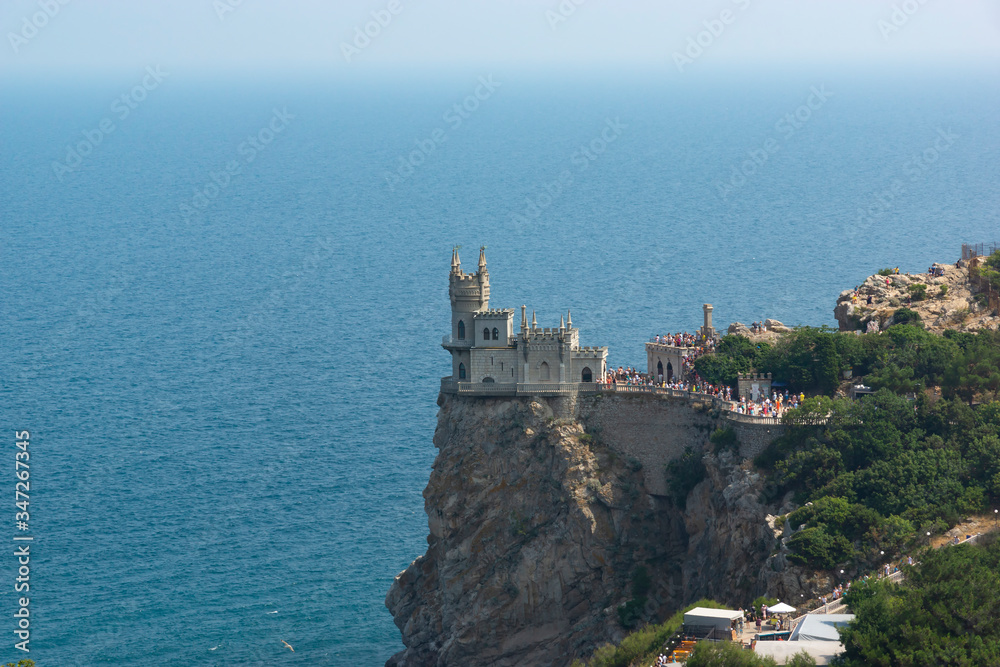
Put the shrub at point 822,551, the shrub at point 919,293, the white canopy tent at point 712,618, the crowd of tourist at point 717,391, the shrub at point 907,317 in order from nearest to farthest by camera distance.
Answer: the white canopy tent at point 712,618, the shrub at point 822,551, the crowd of tourist at point 717,391, the shrub at point 907,317, the shrub at point 919,293

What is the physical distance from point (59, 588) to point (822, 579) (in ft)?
171


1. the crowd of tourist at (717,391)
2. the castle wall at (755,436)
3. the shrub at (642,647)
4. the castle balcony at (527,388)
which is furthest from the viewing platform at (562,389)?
the shrub at (642,647)

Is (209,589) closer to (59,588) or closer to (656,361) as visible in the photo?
(59,588)

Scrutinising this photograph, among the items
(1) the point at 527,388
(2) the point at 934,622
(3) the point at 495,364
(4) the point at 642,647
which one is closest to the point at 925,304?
(1) the point at 527,388

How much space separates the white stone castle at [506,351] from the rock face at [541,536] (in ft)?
4.43

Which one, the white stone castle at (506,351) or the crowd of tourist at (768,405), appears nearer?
the crowd of tourist at (768,405)

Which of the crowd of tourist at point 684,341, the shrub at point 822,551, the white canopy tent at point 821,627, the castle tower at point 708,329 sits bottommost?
the white canopy tent at point 821,627

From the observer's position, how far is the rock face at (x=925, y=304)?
117688mm

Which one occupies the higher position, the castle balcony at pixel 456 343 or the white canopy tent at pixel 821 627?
the castle balcony at pixel 456 343

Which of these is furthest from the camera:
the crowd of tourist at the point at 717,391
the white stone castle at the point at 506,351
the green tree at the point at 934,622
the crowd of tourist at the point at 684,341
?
the crowd of tourist at the point at 684,341

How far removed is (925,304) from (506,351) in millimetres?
29081

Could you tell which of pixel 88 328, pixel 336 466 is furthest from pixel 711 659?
pixel 88 328

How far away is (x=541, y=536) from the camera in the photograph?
109375 mm

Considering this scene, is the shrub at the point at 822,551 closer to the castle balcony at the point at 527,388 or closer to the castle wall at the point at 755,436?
the castle wall at the point at 755,436
